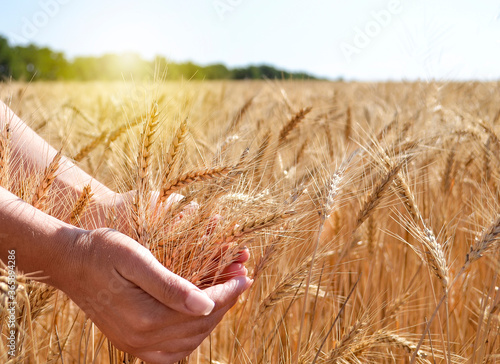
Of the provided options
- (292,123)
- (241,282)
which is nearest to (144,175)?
(241,282)

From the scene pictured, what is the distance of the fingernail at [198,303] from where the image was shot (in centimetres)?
77

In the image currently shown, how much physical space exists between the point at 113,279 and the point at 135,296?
0.05 meters

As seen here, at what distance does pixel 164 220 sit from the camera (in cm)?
86

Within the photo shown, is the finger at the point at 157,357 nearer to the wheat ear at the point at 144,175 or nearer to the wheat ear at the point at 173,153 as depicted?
the wheat ear at the point at 144,175

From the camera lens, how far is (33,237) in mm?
794

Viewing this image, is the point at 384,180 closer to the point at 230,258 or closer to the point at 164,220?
the point at 230,258

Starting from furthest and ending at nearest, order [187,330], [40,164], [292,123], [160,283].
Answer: [292,123], [40,164], [187,330], [160,283]

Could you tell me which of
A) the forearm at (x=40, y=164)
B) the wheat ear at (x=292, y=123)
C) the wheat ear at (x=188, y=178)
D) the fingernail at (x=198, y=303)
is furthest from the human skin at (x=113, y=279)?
the wheat ear at (x=292, y=123)

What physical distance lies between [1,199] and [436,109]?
2107 millimetres

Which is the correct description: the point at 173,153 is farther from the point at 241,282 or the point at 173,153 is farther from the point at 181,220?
the point at 241,282

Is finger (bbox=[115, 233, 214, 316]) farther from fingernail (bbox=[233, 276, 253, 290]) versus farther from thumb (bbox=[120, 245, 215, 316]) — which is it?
fingernail (bbox=[233, 276, 253, 290])

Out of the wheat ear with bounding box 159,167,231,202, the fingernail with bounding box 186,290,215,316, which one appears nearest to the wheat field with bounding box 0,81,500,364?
the wheat ear with bounding box 159,167,231,202

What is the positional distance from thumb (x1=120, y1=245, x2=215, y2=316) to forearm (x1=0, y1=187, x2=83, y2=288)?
0.13m

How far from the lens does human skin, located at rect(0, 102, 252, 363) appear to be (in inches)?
30.4
